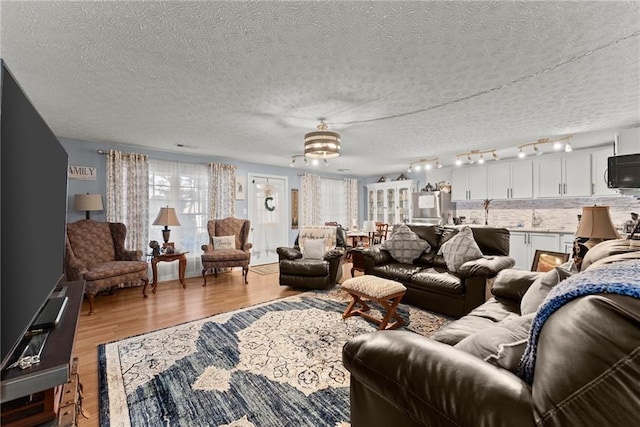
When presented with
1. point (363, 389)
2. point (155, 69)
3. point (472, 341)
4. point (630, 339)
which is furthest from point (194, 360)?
point (630, 339)

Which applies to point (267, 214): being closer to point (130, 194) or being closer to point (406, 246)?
point (130, 194)

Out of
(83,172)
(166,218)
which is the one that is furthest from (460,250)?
(83,172)

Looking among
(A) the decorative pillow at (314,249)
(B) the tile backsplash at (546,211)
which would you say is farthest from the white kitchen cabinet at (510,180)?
(A) the decorative pillow at (314,249)

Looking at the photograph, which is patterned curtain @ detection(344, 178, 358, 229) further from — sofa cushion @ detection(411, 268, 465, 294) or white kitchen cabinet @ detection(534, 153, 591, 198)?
sofa cushion @ detection(411, 268, 465, 294)

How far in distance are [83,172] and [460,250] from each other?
545 cm

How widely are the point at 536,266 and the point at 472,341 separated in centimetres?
311

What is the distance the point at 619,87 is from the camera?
7.81 ft

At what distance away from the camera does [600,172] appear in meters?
4.39

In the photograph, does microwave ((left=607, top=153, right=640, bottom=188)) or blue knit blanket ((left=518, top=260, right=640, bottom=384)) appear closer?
blue knit blanket ((left=518, top=260, right=640, bottom=384))

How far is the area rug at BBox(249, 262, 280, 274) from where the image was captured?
5.44 m

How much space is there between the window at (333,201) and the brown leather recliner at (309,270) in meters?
3.33

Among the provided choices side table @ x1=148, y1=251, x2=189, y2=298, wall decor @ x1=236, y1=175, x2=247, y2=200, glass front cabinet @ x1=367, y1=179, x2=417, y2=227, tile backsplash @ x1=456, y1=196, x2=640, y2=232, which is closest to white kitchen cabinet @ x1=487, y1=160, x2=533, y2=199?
tile backsplash @ x1=456, y1=196, x2=640, y2=232

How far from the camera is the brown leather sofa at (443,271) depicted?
2.79 meters

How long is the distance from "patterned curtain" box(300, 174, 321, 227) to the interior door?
1.46ft
